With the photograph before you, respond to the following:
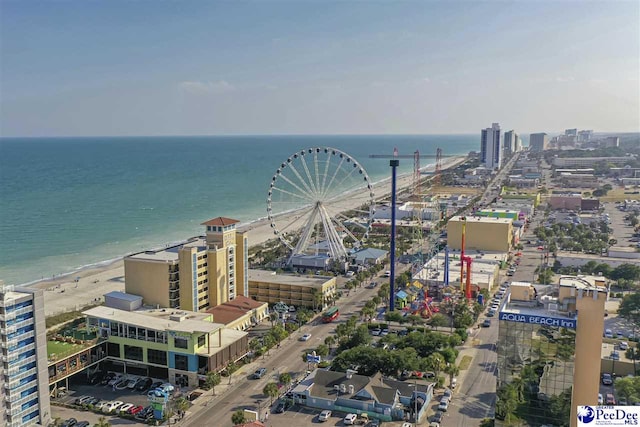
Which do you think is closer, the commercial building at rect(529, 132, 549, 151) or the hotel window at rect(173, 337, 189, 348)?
the hotel window at rect(173, 337, 189, 348)

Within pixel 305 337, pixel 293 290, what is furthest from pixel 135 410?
pixel 293 290

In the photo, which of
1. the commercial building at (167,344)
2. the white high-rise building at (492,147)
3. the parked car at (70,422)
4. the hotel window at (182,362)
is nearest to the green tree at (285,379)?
the commercial building at (167,344)

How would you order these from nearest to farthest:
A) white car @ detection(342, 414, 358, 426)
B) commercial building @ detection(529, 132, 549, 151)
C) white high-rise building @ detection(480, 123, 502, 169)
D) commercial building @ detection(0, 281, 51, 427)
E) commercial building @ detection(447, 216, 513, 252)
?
commercial building @ detection(0, 281, 51, 427) → white car @ detection(342, 414, 358, 426) → commercial building @ detection(447, 216, 513, 252) → white high-rise building @ detection(480, 123, 502, 169) → commercial building @ detection(529, 132, 549, 151)

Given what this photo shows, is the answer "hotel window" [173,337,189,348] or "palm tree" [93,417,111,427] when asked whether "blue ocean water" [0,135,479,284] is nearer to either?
"hotel window" [173,337,189,348]

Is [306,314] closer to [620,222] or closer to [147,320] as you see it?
[147,320]

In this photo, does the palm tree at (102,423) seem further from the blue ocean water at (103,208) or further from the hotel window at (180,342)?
the blue ocean water at (103,208)

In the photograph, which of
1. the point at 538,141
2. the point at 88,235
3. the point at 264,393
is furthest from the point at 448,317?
the point at 538,141

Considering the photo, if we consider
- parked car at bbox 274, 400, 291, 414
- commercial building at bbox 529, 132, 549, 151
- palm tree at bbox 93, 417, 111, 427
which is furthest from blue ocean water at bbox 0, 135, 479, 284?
commercial building at bbox 529, 132, 549, 151

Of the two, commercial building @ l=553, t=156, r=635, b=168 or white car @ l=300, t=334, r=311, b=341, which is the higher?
commercial building @ l=553, t=156, r=635, b=168

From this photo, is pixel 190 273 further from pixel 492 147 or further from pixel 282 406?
pixel 492 147
